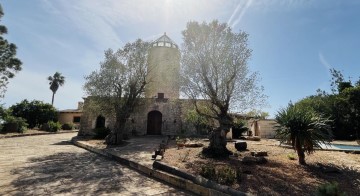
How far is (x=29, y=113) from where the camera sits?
117 ft

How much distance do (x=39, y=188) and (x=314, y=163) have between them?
30.1ft

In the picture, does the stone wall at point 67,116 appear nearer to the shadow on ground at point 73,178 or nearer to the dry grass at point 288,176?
the shadow on ground at point 73,178

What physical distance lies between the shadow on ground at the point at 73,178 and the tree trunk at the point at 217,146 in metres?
3.60

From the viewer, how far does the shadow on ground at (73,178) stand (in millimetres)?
6473

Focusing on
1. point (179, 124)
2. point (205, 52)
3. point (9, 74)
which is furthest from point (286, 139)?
point (9, 74)

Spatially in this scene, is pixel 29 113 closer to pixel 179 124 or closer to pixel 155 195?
pixel 179 124

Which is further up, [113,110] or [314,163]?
[113,110]

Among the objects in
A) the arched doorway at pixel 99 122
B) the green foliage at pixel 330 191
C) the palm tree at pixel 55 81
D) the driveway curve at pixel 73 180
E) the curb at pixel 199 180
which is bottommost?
the driveway curve at pixel 73 180

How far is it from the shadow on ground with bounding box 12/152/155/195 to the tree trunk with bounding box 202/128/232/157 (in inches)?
A: 142

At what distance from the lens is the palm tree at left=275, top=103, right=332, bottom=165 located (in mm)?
8438

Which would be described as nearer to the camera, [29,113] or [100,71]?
[100,71]

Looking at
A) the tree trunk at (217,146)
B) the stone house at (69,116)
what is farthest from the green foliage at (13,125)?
the tree trunk at (217,146)

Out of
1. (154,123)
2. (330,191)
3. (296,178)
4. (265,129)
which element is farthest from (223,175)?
(265,129)

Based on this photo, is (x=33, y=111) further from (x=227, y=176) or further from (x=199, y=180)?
(x=227, y=176)
